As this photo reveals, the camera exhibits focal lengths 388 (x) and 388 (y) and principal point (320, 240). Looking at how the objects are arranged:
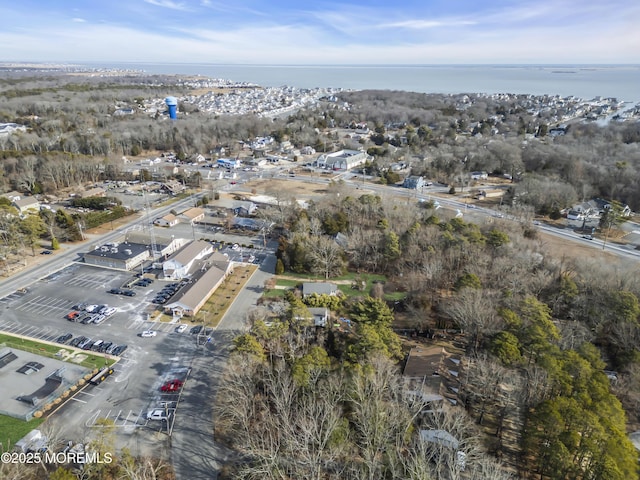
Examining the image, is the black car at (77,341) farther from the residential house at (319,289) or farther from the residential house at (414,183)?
the residential house at (414,183)

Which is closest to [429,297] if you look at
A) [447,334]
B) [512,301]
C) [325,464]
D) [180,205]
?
[447,334]

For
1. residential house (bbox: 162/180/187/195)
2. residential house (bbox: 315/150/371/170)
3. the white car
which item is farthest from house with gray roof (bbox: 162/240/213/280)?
residential house (bbox: 315/150/371/170)

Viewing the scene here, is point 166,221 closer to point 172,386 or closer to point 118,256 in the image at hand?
point 118,256

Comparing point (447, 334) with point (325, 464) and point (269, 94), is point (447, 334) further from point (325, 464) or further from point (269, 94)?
point (269, 94)

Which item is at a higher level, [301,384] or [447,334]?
[301,384]

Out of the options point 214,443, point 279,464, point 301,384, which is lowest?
point 214,443

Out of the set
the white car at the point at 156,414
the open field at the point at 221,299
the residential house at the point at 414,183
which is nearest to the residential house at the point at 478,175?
the residential house at the point at 414,183
